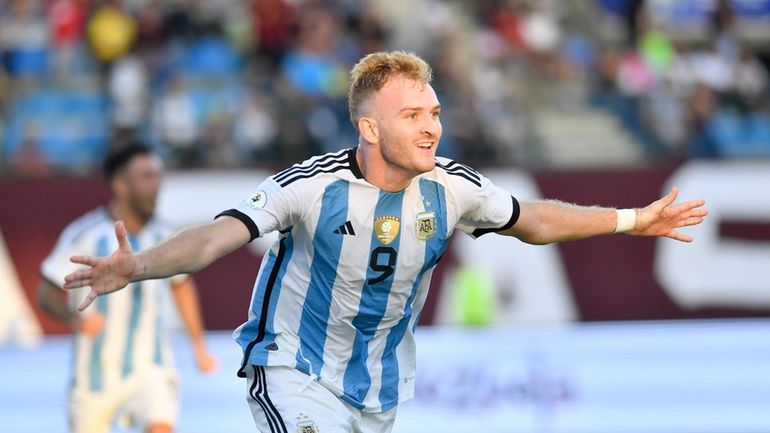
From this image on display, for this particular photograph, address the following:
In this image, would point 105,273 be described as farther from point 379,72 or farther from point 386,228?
point 379,72

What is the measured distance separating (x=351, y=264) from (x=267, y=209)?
1.49 ft

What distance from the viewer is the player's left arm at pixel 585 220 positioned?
585cm

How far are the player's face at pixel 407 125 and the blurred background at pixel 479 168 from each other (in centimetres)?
589

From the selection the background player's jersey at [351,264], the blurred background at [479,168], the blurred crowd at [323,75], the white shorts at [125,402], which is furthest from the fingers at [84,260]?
the blurred crowd at [323,75]

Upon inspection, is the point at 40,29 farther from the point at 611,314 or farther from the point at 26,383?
the point at 611,314

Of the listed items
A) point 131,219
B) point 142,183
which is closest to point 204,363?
point 131,219

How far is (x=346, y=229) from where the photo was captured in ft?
18.1

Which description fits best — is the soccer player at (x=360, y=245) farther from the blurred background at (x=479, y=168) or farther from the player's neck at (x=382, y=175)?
the blurred background at (x=479, y=168)

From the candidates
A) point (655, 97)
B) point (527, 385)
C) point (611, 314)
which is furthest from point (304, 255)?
point (655, 97)

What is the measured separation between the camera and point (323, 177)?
551 centimetres

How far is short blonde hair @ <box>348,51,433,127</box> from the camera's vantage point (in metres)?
5.57

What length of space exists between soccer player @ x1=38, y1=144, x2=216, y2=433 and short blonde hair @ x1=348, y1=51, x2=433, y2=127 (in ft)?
9.22

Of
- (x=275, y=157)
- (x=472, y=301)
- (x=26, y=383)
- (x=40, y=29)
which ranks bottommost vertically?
(x=26, y=383)

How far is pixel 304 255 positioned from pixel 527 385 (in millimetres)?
5949
